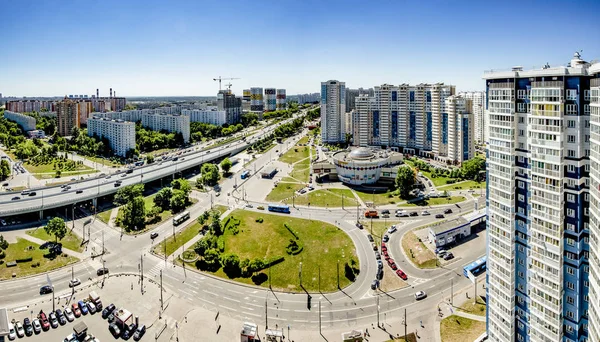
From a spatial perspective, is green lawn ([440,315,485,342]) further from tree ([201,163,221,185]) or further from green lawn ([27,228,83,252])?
tree ([201,163,221,185])

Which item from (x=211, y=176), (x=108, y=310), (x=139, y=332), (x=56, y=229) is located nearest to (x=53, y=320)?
(x=108, y=310)

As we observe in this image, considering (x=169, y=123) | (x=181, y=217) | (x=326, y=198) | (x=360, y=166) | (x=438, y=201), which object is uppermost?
(x=169, y=123)

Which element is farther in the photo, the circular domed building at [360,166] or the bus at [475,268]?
the circular domed building at [360,166]

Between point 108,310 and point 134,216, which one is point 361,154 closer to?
point 134,216

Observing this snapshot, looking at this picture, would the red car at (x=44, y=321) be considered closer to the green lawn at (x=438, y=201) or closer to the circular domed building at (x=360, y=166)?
the green lawn at (x=438, y=201)

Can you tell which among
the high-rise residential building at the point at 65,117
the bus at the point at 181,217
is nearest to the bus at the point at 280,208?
the bus at the point at 181,217

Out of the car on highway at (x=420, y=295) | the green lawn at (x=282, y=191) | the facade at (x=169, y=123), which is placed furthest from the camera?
the facade at (x=169, y=123)

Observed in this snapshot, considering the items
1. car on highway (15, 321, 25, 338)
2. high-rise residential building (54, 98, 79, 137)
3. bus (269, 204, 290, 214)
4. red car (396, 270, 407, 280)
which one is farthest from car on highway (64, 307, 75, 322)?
high-rise residential building (54, 98, 79, 137)
